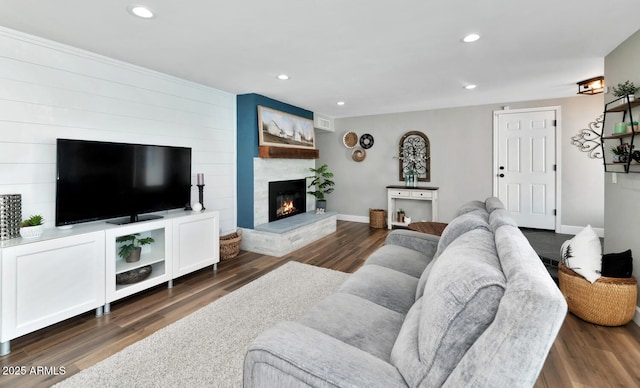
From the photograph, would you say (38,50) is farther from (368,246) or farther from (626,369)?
(626,369)

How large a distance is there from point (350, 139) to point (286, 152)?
207 cm

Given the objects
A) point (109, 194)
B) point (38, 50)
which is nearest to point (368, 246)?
point (109, 194)

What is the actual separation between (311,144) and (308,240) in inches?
73.0

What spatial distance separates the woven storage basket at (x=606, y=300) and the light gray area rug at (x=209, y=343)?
6.85 ft

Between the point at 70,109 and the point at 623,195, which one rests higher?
the point at 70,109

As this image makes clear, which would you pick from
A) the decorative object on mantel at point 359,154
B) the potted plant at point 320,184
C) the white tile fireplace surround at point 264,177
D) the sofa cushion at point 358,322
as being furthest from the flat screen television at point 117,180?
the decorative object on mantel at point 359,154

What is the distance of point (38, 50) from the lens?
2512mm

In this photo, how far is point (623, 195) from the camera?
2596 millimetres

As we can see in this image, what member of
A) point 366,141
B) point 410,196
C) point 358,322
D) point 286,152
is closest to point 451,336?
point 358,322

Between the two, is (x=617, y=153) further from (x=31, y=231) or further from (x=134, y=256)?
(x=31, y=231)

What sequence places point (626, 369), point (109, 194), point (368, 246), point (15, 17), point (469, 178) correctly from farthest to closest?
point (469, 178), point (368, 246), point (109, 194), point (15, 17), point (626, 369)

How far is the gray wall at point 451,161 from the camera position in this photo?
466 cm

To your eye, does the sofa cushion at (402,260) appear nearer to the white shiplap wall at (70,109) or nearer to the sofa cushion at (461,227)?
the sofa cushion at (461,227)

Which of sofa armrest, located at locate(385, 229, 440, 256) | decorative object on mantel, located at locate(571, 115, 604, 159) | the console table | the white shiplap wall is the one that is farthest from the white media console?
decorative object on mantel, located at locate(571, 115, 604, 159)
